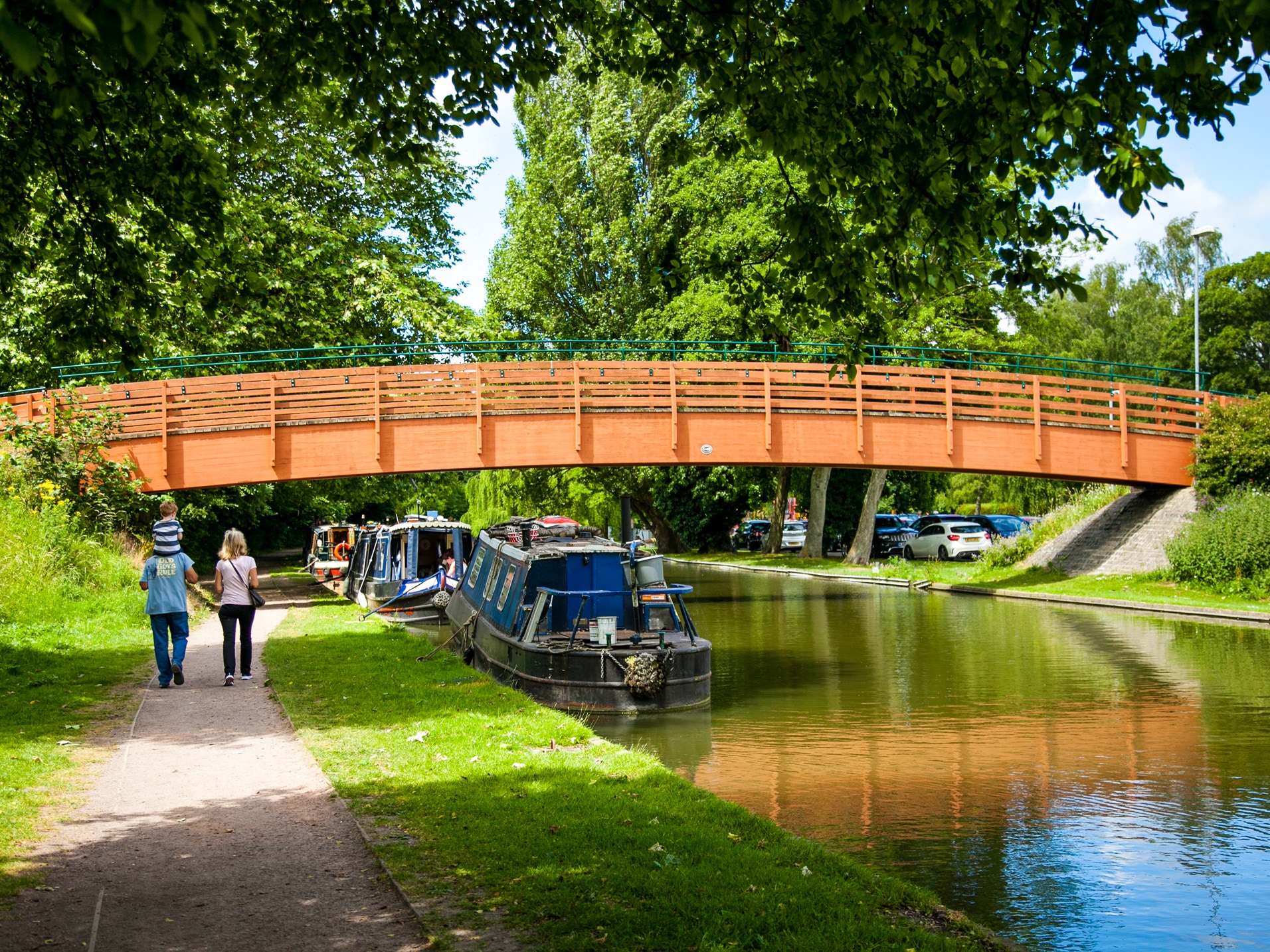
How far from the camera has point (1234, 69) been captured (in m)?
5.93

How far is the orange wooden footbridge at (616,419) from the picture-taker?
2461 cm

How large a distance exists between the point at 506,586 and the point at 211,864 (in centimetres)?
1014

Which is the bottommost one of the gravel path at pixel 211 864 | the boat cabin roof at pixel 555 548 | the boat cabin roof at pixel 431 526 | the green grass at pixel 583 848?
Result: the green grass at pixel 583 848

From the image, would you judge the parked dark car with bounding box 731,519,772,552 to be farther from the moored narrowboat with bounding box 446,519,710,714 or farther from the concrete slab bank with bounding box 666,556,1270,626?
the moored narrowboat with bounding box 446,519,710,714

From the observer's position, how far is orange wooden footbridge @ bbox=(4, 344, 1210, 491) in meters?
24.6

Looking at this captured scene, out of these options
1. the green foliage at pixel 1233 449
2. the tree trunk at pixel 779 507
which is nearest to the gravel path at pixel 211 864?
the green foliage at pixel 1233 449

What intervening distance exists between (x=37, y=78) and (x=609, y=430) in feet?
62.7

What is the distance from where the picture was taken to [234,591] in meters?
12.5

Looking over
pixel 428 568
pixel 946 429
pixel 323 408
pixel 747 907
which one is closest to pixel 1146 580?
pixel 946 429

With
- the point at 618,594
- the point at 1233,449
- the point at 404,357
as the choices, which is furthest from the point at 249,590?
the point at 1233,449

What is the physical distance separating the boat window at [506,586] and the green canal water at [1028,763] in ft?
10.7

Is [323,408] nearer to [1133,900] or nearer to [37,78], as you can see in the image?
[37,78]

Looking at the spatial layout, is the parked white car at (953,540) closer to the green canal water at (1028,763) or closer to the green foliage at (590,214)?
the green foliage at (590,214)

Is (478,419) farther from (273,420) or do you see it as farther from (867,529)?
(867,529)
